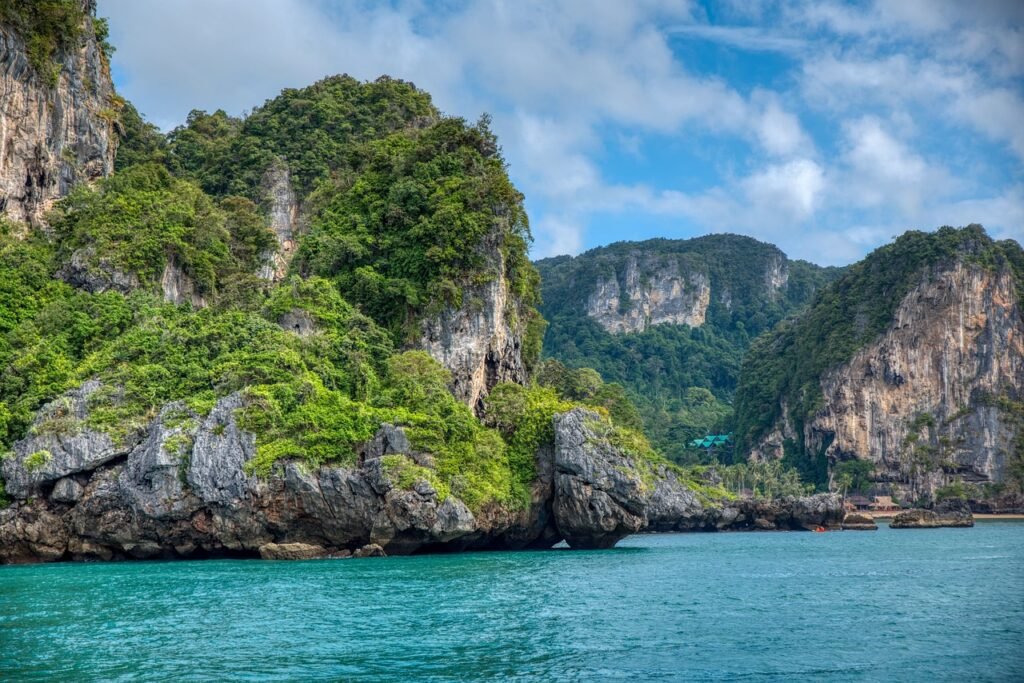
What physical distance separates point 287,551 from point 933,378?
317ft

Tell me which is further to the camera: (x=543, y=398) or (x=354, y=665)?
(x=543, y=398)

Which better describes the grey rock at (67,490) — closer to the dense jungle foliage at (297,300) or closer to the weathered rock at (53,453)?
the weathered rock at (53,453)

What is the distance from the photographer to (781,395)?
129 metres

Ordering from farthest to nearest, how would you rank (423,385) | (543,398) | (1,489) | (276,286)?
(276,286), (543,398), (423,385), (1,489)

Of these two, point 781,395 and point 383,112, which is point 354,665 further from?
point 781,395

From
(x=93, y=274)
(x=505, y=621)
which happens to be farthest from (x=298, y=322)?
(x=505, y=621)

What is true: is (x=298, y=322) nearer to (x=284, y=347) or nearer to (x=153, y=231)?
(x=284, y=347)

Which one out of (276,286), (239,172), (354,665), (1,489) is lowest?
(354,665)

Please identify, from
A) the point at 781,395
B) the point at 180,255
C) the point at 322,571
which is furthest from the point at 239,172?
the point at 781,395

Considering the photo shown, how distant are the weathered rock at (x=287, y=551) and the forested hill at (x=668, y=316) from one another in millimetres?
109503

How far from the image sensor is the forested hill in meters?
163

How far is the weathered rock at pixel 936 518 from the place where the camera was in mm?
80500

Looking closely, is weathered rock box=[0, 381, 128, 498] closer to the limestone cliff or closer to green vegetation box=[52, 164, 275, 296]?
green vegetation box=[52, 164, 275, 296]

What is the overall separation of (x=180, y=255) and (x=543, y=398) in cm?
1984
